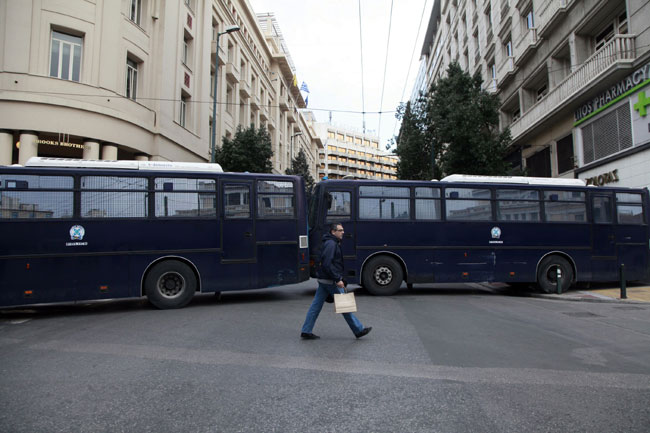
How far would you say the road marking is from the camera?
170 inches

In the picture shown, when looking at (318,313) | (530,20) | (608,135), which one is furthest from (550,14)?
(318,313)

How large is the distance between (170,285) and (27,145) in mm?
10579

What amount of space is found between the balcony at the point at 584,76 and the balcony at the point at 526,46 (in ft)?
9.63

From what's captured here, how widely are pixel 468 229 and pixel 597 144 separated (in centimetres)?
1017

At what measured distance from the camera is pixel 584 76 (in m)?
17.7

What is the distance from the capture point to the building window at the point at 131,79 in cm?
1950

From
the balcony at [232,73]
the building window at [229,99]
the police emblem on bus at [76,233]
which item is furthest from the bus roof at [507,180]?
the building window at [229,99]

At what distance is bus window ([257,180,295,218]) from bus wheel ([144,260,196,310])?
6.94ft

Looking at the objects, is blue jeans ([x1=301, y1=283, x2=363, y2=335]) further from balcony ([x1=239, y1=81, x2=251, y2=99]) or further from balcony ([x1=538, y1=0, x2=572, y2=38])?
balcony ([x1=239, y1=81, x2=251, y2=99])

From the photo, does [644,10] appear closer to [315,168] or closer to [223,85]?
[223,85]

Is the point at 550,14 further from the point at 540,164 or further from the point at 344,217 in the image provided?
the point at 344,217

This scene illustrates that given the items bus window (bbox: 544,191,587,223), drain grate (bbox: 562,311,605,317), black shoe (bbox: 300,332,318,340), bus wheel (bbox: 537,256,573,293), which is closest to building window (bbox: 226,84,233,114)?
bus window (bbox: 544,191,587,223)

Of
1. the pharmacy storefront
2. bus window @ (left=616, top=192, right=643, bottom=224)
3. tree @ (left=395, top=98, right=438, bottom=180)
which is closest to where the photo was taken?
bus window @ (left=616, top=192, right=643, bottom=224)

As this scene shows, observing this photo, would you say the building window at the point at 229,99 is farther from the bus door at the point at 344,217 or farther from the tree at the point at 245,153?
the bus door at the point at 344,217
